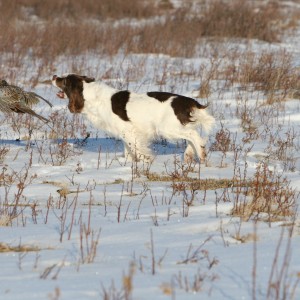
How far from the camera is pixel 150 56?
12.6 meters

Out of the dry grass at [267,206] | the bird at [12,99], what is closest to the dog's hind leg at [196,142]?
the bird at [12,99]

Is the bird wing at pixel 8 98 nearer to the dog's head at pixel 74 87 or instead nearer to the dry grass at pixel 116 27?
the dog's head at pixel 74 87

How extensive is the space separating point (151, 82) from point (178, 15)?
662 centimetres

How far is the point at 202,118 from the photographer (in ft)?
19.7

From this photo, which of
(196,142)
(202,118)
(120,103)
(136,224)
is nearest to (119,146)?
(120,103)

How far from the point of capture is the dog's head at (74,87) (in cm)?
664

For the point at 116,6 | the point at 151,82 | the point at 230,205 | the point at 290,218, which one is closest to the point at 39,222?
the point at 230,205

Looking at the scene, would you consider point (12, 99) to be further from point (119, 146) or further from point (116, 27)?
point (116, 27)

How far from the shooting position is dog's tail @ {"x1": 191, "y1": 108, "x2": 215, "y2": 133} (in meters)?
5.97

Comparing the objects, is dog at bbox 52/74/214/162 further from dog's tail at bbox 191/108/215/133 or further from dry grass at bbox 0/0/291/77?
dry grass at bbox 0/0/291/77

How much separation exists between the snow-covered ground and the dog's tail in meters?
0.36

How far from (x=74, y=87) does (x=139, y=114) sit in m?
0.87

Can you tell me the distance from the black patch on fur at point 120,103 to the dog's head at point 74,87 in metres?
0.40

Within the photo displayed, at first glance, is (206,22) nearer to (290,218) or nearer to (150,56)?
(150,56)
